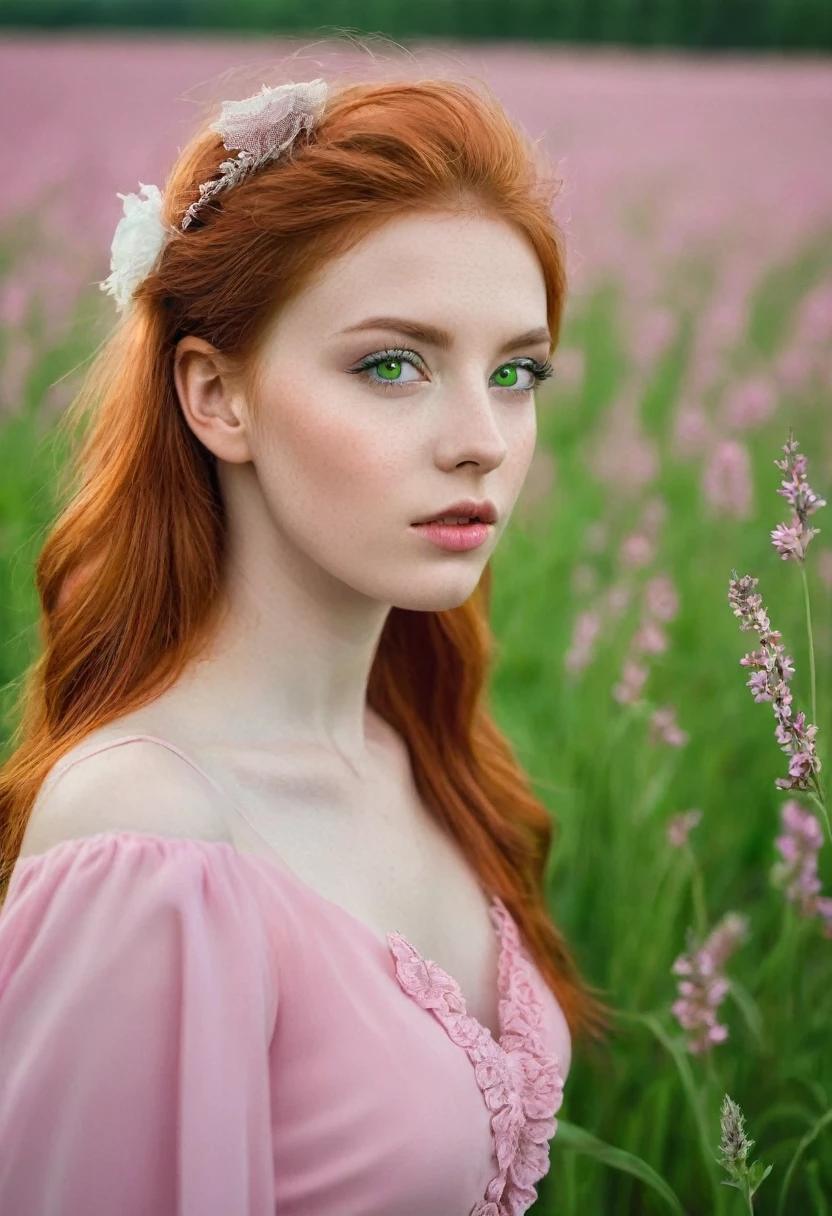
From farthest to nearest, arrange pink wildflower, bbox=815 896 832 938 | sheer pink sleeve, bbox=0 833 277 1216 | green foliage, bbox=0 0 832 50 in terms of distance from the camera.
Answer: green foliage, bbox=0 0 832 50, pink wildflower, bbox=815 896 832 938, sheer pink sleeve, bbox=0 833 277 1216

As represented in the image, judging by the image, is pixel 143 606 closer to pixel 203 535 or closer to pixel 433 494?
pixel 203 535

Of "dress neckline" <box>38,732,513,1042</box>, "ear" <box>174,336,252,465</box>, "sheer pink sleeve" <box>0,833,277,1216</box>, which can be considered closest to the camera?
"sheer pink sleeve" <box>0,833,277,1216</box>

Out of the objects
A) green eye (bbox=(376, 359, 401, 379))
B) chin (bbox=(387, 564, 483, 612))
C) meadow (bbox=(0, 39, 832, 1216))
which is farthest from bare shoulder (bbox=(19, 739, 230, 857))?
meadow (bbox=(0, 39, 832, 1216))

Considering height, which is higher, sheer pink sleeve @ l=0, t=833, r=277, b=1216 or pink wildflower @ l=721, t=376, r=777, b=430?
pink wildflower @ l=721, t=376, r=777, b=430

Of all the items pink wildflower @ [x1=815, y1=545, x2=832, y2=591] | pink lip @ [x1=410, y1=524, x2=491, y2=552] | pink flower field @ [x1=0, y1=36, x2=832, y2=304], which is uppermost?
pink flower field @ [x1=0, y1=36, x2=832, y2=304]

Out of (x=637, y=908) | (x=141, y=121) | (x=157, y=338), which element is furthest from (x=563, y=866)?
(x=141, y=121)

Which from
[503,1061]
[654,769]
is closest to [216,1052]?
[503,1061]

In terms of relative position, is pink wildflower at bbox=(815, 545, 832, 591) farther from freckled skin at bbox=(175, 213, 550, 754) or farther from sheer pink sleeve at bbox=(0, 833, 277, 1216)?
sheer pink sleeve at bbox=(0, 833, 277, 1216)

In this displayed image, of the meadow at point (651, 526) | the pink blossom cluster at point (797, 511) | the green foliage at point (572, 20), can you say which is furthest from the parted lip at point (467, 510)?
the green foliage at point (572, 20)

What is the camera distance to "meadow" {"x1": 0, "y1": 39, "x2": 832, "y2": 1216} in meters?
1.36

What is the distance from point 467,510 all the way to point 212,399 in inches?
9.1

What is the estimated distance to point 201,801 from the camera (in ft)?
2.74

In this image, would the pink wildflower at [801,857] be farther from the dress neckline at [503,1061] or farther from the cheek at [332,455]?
the cheek at [332,455]

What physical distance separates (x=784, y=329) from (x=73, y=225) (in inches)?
54.6
